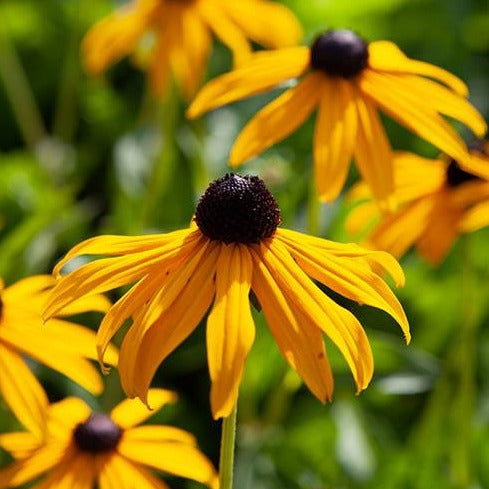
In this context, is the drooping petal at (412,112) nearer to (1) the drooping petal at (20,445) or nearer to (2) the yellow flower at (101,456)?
(2) the yellow flower at (101,456)

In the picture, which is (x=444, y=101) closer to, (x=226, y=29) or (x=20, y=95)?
(x=226, y=29)

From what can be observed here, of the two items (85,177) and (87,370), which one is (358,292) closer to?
(87,370)

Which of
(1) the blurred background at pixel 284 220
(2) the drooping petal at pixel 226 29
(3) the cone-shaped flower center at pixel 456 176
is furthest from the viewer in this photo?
(2) the drooping petal at pixel 226 29

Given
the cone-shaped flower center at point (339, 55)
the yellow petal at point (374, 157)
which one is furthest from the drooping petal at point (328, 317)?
the cone-shaped flower center at point (339, 55)

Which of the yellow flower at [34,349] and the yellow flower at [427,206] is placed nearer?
the yellow flower at [34,349]

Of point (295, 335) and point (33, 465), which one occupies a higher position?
point (295, 335)

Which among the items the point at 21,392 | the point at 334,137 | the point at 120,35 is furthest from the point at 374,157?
the point at 120,35
